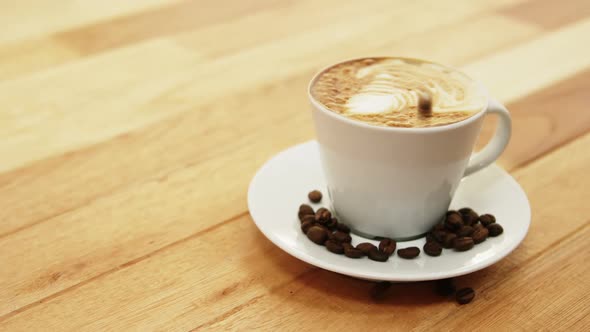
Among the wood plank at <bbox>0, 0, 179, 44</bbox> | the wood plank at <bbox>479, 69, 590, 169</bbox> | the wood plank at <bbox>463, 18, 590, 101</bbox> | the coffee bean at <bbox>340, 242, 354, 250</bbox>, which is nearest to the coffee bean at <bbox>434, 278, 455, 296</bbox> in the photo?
the coffee bean at <bbox>340, 242, 354, 250</bbox>

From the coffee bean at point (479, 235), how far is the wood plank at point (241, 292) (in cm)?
5

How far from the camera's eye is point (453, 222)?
2.78 ft

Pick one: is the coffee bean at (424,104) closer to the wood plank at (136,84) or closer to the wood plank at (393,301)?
the wood plank at (393,301)

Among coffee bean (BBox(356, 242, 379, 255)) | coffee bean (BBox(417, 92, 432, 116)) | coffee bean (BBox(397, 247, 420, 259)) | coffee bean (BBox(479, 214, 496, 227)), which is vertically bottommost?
coffee bean (BBox(479, 214, 496, 227))

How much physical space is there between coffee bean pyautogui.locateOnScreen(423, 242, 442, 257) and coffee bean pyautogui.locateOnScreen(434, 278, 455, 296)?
32 millimetres

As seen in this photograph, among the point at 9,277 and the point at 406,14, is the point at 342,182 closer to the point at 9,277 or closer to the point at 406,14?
the point at 9,277

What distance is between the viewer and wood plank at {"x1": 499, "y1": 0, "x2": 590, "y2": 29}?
161 centimetres

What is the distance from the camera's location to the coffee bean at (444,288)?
79 centimetres

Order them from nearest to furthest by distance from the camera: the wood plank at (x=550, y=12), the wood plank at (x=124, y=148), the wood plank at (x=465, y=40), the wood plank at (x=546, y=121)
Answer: the wood plank at (x=124, y=148), the wood plank at (x=546, y=121), the wood plank at (x=465, y=40), the wood plank at (x=550, y=12)

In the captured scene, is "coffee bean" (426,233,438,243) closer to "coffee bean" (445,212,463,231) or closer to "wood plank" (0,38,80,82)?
"coffee bean" (445,212,463,231)

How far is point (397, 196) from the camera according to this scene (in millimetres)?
805

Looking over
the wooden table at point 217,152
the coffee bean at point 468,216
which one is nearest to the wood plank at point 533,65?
the wooden table at point 217,152

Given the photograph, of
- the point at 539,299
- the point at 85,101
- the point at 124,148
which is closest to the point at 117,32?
the point at 85,101

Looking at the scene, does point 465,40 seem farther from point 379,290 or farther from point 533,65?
point 379,290
